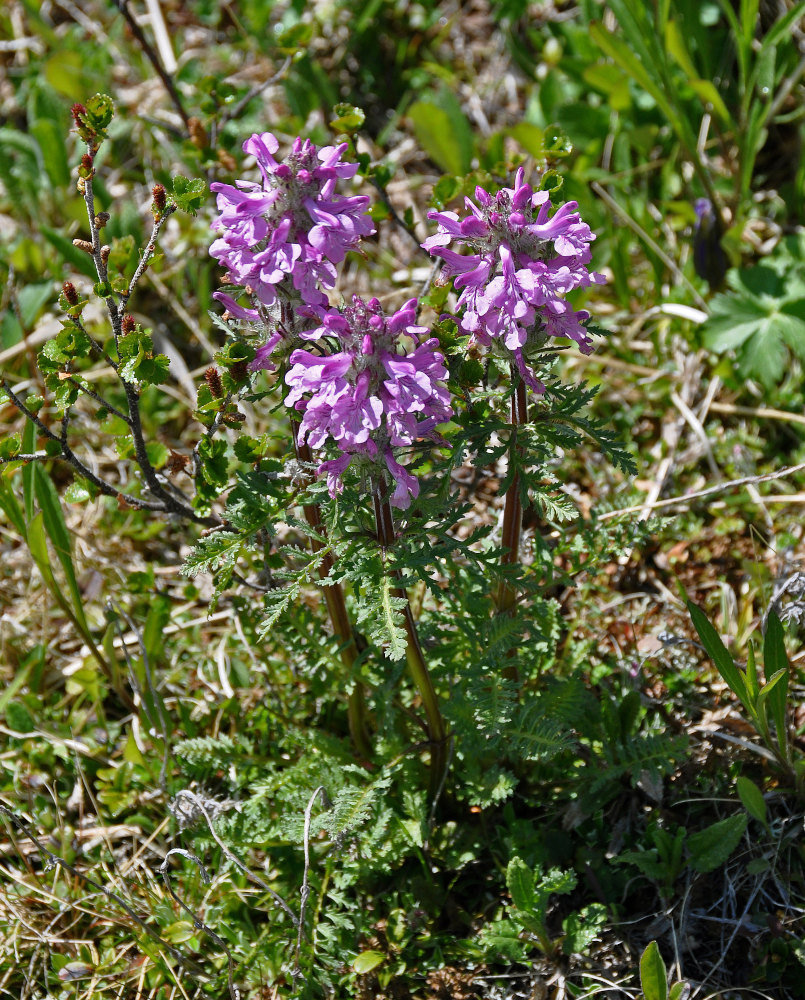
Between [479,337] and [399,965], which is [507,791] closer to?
[399,965]

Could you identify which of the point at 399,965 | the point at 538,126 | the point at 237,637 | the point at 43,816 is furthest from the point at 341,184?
the point at 399,965

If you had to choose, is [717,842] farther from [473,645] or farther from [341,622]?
[341,622]

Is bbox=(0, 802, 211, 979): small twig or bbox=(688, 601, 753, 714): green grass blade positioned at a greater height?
bbox=(688, 601, 753, 714): green grass blade

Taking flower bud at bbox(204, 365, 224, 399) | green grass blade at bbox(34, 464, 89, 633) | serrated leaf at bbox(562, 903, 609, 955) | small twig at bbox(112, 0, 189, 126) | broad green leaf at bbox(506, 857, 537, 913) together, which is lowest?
serrated leaf at bbox(562, 903, 609, 955)

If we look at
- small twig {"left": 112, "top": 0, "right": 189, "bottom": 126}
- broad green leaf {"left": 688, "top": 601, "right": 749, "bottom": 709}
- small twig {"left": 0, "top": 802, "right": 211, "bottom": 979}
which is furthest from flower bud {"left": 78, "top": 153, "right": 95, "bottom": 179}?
broad green leaf {"left": 688, "top": 601, "right": 749, "bottom": 709}

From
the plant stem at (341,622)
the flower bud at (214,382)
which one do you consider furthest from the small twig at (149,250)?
the plant stem at (341,622)

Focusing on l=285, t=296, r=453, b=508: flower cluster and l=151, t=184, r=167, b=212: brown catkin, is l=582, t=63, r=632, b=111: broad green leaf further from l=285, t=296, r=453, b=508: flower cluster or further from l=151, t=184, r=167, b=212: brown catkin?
l=285, t=296, r=453, b=508: flower cluster

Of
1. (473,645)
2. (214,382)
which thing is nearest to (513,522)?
(473,645)
